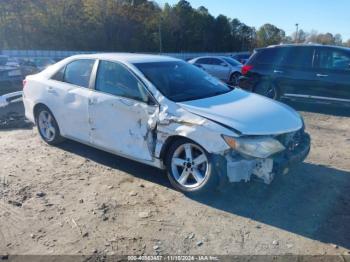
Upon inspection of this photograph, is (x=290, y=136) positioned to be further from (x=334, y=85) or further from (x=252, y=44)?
(x=252, y=44)

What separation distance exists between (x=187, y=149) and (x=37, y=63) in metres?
16.1

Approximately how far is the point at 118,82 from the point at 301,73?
6.19 meters

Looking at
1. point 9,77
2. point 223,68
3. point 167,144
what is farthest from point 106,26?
point 167,144

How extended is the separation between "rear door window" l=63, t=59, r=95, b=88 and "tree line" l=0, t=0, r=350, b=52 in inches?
1728

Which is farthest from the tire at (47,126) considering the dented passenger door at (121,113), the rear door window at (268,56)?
the rear door window at (268,56)

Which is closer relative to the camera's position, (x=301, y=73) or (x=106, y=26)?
(x=301, y=73)

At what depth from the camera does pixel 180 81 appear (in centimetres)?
509

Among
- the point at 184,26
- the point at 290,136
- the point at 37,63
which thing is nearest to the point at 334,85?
the point at 290,136

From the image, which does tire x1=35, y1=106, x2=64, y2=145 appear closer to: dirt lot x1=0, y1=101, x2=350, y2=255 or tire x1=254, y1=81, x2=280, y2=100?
dirt lot x1=0, y1=101, x2=350, y2=255

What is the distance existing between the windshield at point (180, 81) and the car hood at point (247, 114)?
0.21 m

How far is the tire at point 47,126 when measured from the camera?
6055 mm

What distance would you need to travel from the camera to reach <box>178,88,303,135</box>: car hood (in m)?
4.09

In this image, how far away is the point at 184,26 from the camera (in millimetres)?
71312

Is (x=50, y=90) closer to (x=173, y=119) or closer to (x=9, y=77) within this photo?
(x=173, y=119)
